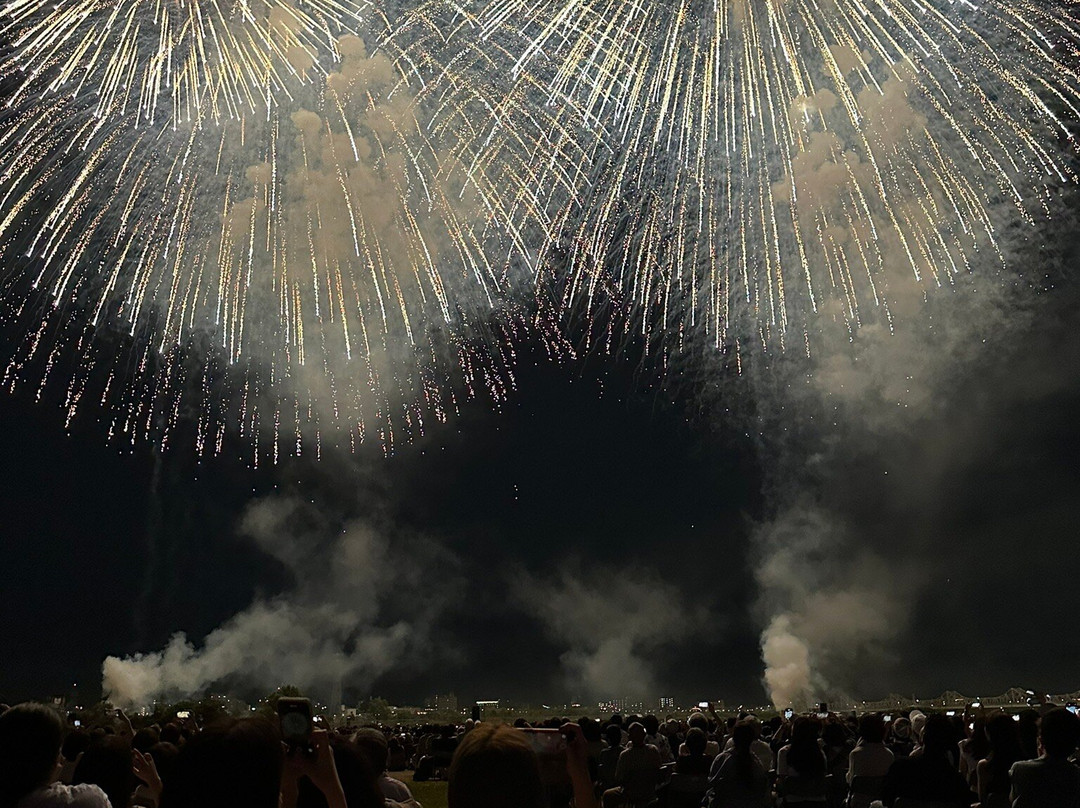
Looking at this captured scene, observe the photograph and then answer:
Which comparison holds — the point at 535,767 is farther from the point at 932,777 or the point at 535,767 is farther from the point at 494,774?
the point at 932,777

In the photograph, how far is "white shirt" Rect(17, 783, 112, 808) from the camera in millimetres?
3822

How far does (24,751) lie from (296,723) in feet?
4.85

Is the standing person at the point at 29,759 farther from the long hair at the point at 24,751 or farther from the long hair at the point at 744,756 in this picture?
the long hair at the point at 744,756

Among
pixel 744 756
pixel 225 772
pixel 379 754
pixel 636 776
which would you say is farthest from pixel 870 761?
pixel 225 772

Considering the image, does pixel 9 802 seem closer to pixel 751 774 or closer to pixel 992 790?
pixel 751 774

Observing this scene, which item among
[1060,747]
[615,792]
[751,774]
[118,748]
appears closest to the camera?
[118,748]

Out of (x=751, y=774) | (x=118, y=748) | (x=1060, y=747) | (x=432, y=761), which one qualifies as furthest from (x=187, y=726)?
(x=432, y=761)

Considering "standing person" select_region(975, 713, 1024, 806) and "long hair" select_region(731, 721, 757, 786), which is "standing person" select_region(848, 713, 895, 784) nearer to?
"standing person" select_region(975, 713, 1024, 806)

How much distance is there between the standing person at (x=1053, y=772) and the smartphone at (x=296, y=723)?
532cm

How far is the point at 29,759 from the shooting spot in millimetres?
3820

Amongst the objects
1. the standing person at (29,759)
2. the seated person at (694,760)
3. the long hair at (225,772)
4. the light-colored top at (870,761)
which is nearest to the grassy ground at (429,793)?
the seated person at (694,760)

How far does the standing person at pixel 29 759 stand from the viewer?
12.5 feet

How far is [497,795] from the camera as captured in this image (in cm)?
261

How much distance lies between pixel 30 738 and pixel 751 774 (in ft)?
16.6
